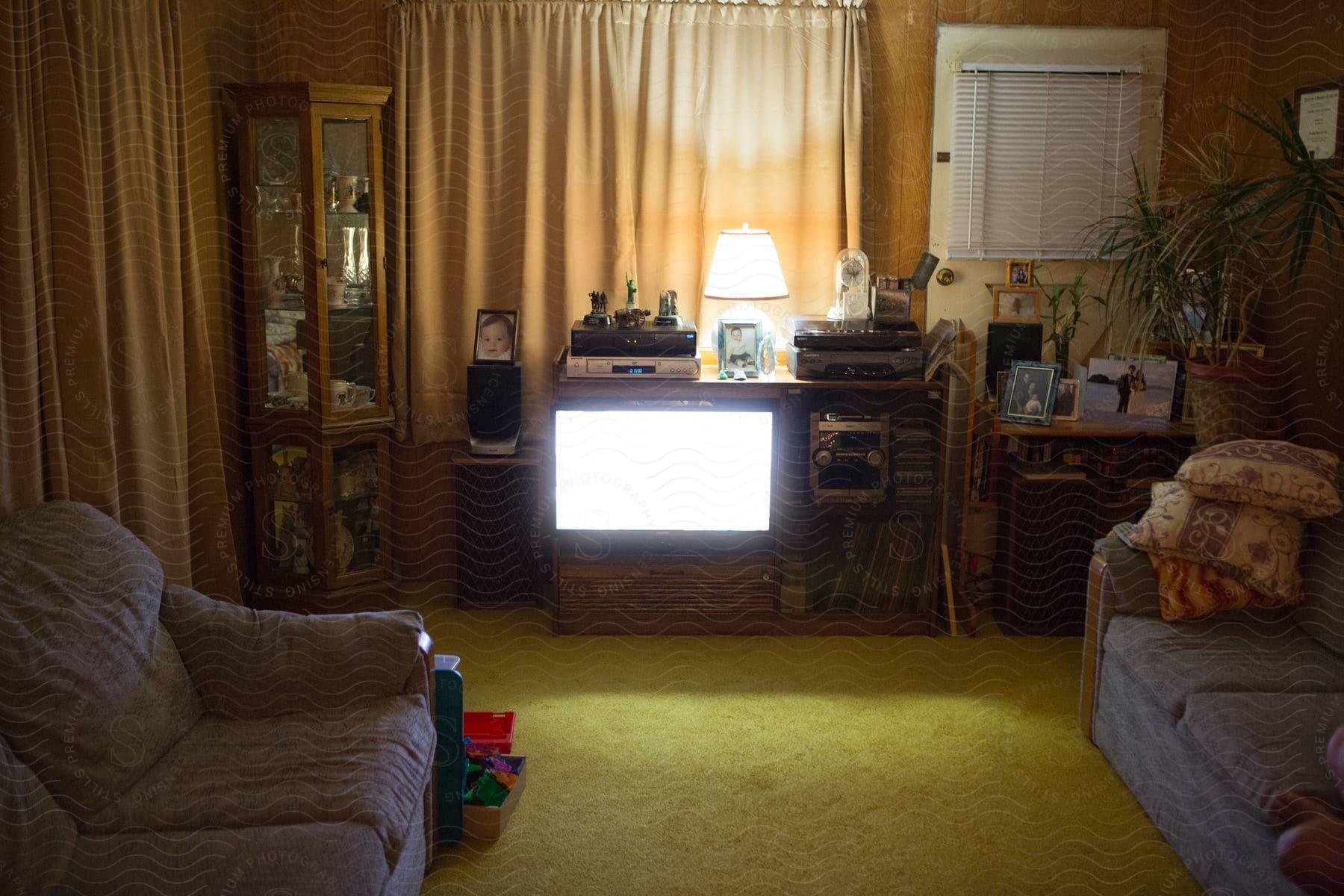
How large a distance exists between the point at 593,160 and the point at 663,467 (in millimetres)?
1104

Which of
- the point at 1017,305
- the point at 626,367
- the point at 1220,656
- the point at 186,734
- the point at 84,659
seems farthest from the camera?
the point at 1017,305

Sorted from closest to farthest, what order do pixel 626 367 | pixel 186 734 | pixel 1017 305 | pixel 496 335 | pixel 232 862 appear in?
1. pixel 232 862
2. pixel 186 734
3. pixel 626 367
4. pixel 496 335
5. pixel 1017 305

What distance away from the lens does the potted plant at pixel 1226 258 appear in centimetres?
307

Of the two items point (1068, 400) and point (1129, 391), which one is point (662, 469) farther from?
point (1129, 391)

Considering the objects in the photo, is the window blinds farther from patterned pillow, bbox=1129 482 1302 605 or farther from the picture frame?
patterned pillow, bbox=1129 482 1302 605

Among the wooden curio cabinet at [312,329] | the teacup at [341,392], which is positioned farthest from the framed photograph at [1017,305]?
the teacup at [341,392]

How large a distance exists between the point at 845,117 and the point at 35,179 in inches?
98.9

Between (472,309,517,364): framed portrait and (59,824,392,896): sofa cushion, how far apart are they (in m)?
2.21

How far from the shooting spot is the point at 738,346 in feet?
12.6

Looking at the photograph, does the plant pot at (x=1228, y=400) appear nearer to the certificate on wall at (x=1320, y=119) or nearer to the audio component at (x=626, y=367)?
the certificate on wall at (x=1320, y=119)

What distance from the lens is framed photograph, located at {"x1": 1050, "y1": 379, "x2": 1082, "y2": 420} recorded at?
382 cm

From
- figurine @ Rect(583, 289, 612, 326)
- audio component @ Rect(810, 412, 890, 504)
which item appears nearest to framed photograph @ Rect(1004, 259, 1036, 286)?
audio component @ Rect(810, 412, 890, 504)

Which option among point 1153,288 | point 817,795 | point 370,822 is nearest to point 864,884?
point 817,795

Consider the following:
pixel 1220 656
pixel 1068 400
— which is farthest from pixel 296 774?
pixel 1068 400
